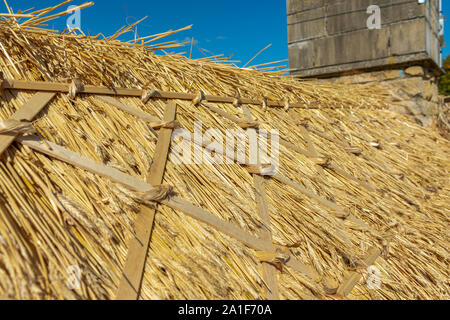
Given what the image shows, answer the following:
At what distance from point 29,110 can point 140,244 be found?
634 millimetres

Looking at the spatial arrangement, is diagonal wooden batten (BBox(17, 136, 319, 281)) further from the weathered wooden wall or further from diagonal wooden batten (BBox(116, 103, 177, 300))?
the weathered wooden wall

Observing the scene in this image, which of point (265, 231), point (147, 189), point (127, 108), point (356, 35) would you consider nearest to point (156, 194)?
point (147, 189)

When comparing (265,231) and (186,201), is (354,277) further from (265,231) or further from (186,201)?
(186,201)

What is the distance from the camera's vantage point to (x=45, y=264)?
3.29 feet

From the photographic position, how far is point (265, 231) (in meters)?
1.55

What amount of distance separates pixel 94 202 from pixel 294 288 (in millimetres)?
721

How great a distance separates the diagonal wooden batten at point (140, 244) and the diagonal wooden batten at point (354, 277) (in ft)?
2.46

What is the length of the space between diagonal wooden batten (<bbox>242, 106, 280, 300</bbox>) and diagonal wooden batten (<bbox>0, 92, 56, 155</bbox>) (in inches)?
35.8

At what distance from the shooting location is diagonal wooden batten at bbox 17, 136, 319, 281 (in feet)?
4.27

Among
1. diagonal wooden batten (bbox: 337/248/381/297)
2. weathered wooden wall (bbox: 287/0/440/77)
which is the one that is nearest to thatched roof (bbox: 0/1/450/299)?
diagonal wooden batten (bbox: 337/248/381/297)

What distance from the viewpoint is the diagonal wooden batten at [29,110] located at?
3.95 ft

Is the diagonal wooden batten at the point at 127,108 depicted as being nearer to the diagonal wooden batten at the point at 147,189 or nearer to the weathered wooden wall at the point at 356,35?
the diagonal wooden batten at the point at 147,189

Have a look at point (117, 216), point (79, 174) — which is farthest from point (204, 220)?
point (79, 174)

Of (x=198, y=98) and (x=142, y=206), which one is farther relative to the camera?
(x=198, y=98)
